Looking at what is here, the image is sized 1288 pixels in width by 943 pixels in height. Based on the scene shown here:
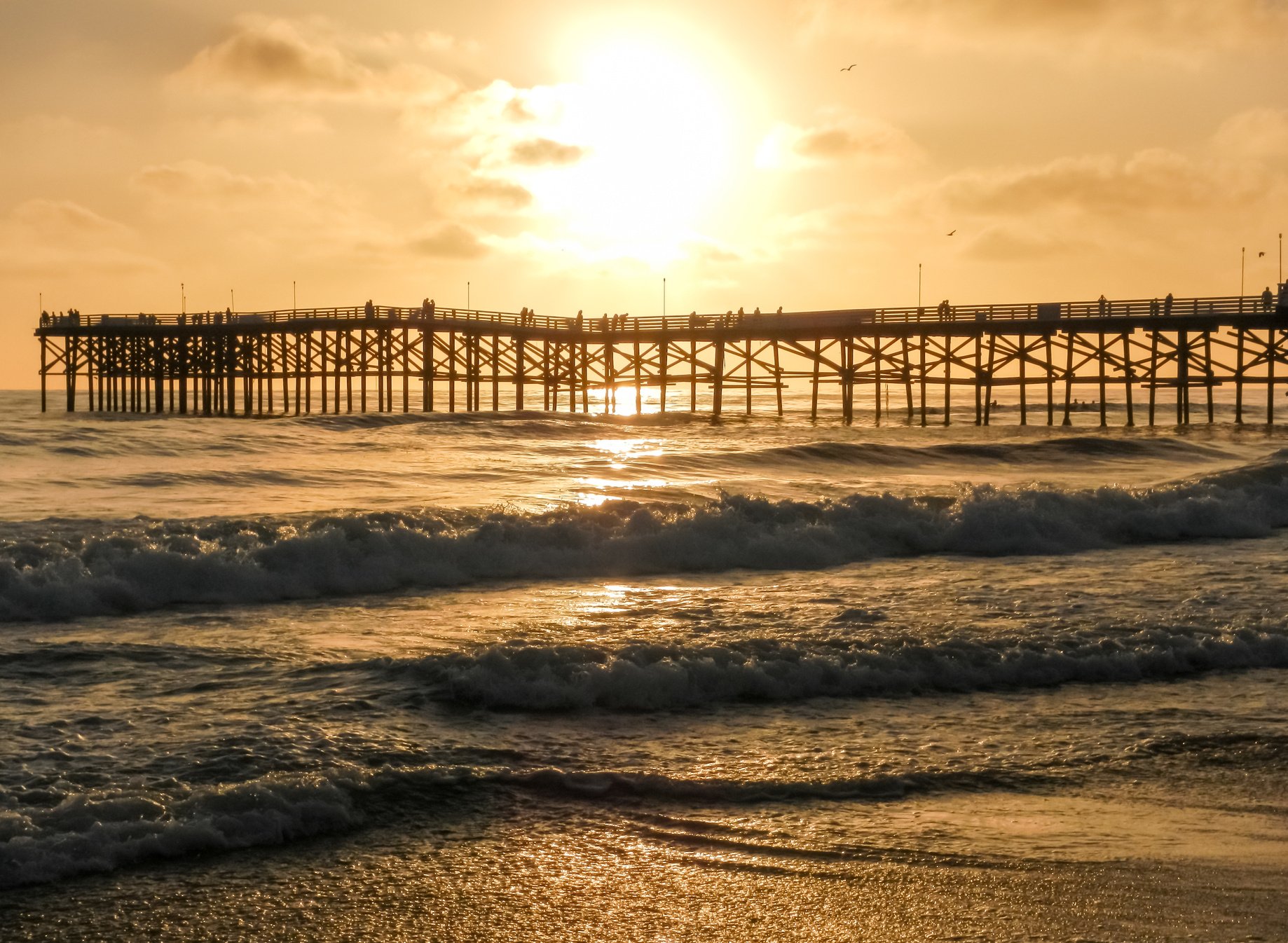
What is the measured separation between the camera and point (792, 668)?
927 cm

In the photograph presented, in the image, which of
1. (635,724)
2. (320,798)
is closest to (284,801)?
(320,798)

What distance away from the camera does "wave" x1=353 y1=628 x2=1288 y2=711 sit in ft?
28.8

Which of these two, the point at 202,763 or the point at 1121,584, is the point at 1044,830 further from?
the point at 1121,584

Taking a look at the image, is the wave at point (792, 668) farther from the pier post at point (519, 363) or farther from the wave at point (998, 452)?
the pier post at point (519, 363)

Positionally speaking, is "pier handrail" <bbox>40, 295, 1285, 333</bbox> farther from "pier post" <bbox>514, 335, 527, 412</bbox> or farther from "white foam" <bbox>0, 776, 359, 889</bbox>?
"white foam" <bbox>0, 776, 359, 889</bbox>

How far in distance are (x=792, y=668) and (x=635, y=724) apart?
148 cm

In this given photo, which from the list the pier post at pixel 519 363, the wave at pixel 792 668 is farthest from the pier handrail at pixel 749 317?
the wave at pixel 792 668

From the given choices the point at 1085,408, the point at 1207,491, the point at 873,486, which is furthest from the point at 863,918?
the point at 1085,408

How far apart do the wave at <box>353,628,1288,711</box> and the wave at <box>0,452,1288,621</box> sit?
165 inches

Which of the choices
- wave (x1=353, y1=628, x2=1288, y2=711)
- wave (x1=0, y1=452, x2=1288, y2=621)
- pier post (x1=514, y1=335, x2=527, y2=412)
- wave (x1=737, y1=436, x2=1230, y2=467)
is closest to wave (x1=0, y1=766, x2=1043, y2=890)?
wave (x1=353, y1=628, x2=1288, y2=711)

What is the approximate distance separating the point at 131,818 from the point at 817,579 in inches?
362

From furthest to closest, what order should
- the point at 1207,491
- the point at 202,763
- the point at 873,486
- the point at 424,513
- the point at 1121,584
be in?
1. the point at 873,486
2. the point at 1207,491
3. the point at 424,513
4. the point at 1121,584
5. the point at 202,763

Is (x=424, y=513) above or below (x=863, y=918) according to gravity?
above

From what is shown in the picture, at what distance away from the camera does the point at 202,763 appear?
6941 millimetres
